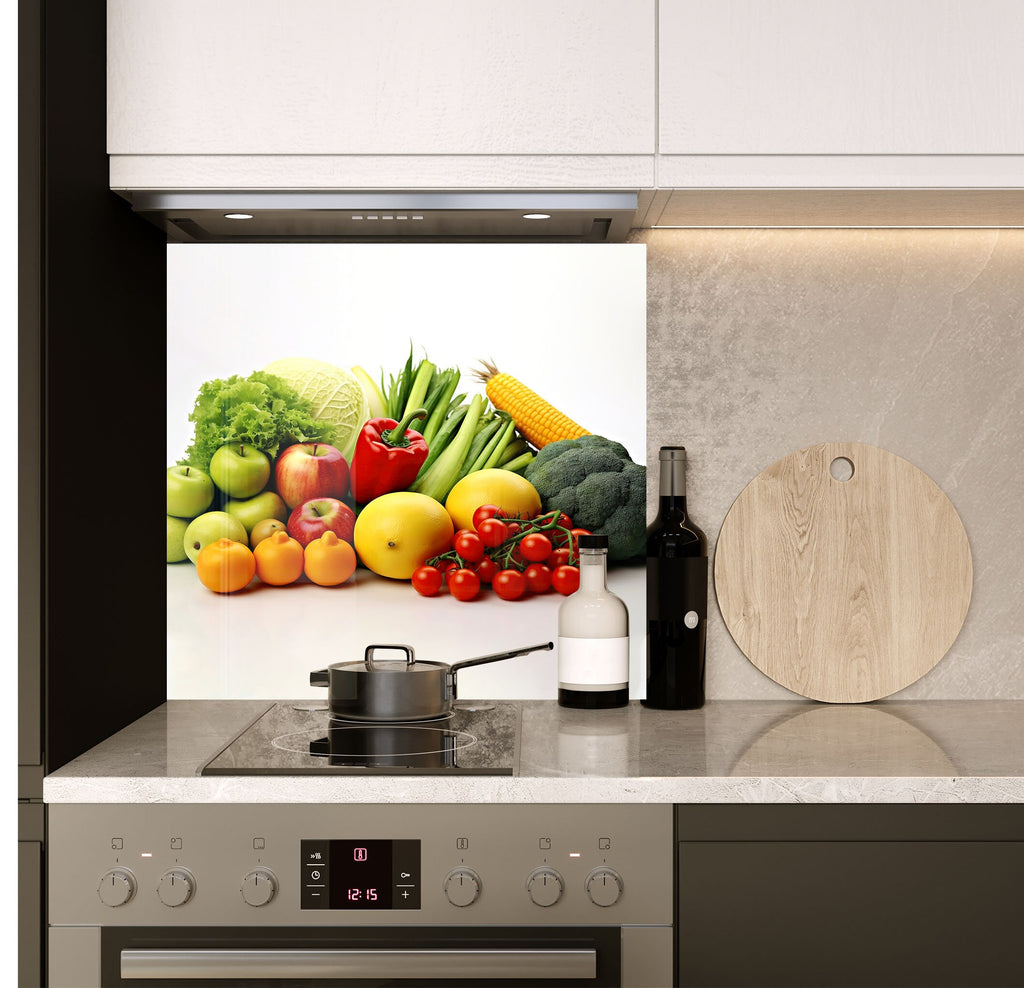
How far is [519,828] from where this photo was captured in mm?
1323

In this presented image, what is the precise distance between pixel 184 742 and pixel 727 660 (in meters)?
0.93

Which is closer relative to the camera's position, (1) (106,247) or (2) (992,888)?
(2) (992,888)

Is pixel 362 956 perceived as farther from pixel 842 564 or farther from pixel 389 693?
pixel 842 564

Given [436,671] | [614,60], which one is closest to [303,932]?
[436,671]

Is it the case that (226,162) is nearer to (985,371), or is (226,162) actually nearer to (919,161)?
(919,161)

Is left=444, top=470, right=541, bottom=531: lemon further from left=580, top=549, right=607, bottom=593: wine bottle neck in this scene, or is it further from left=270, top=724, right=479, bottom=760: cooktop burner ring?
left=270, top=724, right=479, bottom=760: cooktop burner ring

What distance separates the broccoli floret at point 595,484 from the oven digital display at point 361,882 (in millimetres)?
781

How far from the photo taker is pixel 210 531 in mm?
1925

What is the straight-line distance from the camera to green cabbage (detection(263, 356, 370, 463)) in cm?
193

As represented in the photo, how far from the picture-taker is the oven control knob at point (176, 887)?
1.31 metres

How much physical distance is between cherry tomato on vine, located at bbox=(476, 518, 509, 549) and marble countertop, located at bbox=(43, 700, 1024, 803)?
364 mm

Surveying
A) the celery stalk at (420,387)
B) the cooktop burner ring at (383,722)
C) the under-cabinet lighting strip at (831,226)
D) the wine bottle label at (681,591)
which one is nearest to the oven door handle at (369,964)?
the cooktop burner ring at (383,722)

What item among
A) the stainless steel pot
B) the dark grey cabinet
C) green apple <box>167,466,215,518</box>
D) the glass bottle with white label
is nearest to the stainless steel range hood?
green apple <box>167,466,215,518</box>

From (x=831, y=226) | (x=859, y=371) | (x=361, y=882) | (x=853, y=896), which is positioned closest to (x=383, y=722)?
(x=361, y=882)
